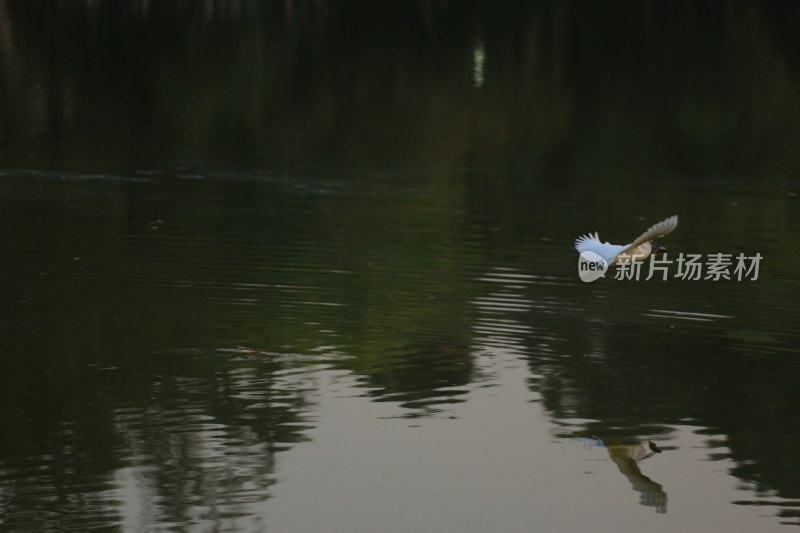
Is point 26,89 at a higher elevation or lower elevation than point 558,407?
higher

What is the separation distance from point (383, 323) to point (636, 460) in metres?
4.45

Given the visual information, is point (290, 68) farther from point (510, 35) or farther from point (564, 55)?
point (510, 35)

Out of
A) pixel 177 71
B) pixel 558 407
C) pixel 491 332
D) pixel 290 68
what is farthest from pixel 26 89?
pixel 558 407

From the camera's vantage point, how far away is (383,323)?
54.0ft

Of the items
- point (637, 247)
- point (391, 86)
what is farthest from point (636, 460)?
point (391, 86)

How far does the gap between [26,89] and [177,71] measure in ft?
24.2

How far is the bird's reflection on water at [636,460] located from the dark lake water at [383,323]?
25 millimetres

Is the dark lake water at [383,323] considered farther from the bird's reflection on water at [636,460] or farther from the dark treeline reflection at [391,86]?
the dark treeline reflection at [391,86]

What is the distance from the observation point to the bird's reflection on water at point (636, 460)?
11633 mm

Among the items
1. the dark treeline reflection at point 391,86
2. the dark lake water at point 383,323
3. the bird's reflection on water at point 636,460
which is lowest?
the bird's reflection on water at point 636,460

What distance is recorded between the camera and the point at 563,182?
2828 cm

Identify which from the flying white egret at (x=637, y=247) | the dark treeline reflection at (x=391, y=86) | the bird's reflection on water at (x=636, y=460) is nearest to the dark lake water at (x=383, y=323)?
the bird's reflection on water at (x=636, y=460)

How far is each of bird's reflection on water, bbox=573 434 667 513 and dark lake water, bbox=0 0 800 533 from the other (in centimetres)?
3

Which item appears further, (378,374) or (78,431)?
(378,374)
